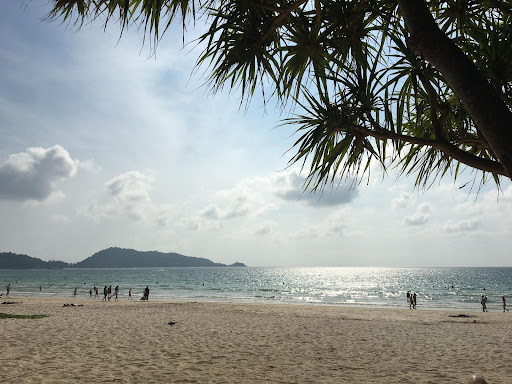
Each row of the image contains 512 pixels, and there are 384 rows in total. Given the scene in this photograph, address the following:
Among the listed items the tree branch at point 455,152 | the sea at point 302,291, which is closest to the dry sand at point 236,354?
the tree branch at point 455,152

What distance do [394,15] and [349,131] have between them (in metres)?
1.30

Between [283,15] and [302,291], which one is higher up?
[283,15]

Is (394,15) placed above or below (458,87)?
above

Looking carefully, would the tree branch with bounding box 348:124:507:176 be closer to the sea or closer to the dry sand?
the dry sand

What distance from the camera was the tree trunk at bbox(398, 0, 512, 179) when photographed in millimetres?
1652

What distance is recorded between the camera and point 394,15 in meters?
3.36

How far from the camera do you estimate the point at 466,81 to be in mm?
1771

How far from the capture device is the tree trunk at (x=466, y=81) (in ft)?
5.42

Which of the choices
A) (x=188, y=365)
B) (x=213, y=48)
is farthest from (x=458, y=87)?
(x=188, y=365)

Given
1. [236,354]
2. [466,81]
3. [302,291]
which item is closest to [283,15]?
[466,81]

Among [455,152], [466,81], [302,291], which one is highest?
[466,81]

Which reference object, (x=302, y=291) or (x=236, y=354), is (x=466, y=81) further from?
(x=302, y=291)

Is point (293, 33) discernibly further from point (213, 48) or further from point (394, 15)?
point (394, 15)

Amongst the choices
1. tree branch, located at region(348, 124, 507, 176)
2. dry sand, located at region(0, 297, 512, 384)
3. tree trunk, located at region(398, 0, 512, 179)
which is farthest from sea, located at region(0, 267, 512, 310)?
tree trunk, located at region(398, 0, 512, 179)
